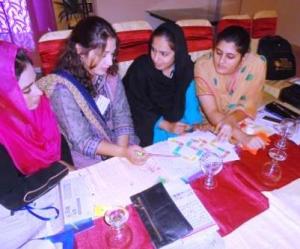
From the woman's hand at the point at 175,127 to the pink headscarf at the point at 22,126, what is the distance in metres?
0.72

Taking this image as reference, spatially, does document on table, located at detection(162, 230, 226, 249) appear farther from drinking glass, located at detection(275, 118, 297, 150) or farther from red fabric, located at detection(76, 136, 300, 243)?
drinking glass, located at detection(275, 118, 297, 150)

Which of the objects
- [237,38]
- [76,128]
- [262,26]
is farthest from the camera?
[262,26]

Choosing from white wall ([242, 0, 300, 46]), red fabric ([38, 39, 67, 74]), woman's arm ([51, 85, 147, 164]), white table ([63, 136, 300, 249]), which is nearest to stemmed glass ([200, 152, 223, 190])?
white table ([63, 136, 300, 249])

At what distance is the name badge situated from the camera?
1.43m

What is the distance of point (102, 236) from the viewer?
2.66ft

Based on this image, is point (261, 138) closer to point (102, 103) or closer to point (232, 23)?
point (102, 103)

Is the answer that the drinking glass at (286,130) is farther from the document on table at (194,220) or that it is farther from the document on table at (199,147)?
the document on table at (194,220)

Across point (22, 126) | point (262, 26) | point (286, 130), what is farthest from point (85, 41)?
point (262, 26)

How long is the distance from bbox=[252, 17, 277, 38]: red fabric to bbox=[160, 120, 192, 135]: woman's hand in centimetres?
167

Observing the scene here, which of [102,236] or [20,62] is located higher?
[20,62]

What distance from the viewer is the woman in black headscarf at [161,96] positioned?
5.46ft

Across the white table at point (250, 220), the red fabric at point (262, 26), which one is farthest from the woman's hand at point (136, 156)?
the red fabric at point (262, 26)

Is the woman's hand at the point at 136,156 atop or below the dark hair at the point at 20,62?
below

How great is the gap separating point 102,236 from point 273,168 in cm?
72
